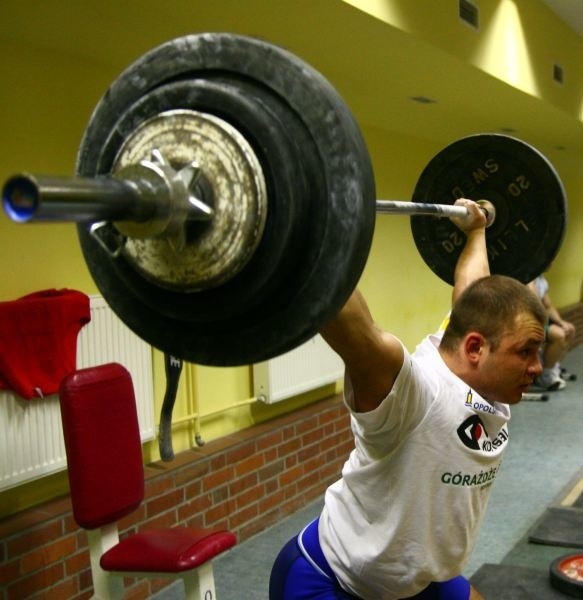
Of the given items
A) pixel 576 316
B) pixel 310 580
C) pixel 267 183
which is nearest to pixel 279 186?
pixel 267 183

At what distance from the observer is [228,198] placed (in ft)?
2.39

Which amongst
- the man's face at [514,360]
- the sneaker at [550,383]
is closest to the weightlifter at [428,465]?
the man's face at [514,360]

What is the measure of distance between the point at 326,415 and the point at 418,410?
2311mm

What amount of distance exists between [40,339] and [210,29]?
104 centimetres

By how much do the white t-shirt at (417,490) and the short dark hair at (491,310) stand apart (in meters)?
0.08

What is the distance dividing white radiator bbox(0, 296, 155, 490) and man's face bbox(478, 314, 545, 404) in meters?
1.04

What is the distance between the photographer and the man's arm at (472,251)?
1610 mm

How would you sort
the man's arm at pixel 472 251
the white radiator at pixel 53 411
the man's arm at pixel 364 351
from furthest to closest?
the white radiator at pixel 53 411 < the man's arm at pixel 472 251 < the man's arm at pixel 364 351

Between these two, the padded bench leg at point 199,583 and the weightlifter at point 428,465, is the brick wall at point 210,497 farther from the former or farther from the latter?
the weightlifter at point 428,465

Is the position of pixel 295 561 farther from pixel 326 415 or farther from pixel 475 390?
pixel 326 415

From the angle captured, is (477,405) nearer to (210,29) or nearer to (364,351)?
(364,351)

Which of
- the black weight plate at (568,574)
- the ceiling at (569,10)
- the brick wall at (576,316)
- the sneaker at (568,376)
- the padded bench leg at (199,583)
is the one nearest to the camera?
the padded bench leg at (199,583)

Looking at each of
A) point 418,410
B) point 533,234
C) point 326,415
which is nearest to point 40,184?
point 418,410

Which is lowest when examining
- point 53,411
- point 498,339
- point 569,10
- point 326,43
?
point 53,411
